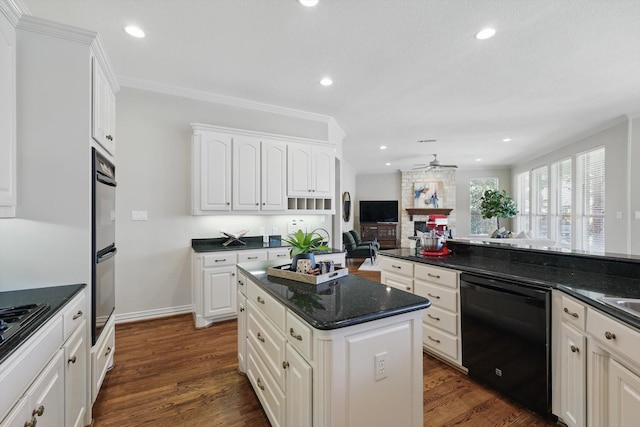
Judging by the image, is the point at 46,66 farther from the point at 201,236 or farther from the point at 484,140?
the point at 484,140

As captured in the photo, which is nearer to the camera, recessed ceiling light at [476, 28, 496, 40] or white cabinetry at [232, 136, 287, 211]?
recessed ceiling light at [476, 28, 496, 40]

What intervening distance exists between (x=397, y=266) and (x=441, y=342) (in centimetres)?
75

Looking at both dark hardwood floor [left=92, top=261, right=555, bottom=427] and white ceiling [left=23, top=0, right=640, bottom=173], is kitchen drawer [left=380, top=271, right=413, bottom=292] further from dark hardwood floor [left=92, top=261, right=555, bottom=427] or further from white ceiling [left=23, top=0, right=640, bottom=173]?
white ceiling [left=23, top=0, right=640, bottom=173]

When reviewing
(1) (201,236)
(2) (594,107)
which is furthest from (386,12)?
(2) (594,107)

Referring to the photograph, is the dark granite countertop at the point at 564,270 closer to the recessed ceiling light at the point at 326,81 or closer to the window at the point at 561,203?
the recessed ceiling light at the point at 326,81

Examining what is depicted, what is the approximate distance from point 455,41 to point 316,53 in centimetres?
123

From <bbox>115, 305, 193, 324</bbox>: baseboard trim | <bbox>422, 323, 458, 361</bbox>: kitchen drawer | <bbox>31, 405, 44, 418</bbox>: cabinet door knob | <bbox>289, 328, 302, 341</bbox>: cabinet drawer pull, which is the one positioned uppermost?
<bbox>289, 328, 302, 341</bbox>: cabinet drawer pull

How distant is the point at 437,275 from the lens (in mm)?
2441

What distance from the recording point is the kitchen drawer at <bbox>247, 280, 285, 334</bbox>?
4.91 feet

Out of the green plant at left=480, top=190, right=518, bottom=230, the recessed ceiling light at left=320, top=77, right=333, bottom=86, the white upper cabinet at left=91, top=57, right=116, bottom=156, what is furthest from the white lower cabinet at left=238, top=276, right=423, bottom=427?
the green plant at left=480, top=190, right=518, bottom=230

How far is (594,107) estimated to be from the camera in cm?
405

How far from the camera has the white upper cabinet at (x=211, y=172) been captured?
3.44 meters

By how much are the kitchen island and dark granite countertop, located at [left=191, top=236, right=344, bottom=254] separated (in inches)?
75.3

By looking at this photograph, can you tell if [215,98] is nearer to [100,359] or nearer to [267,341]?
[100,359]
